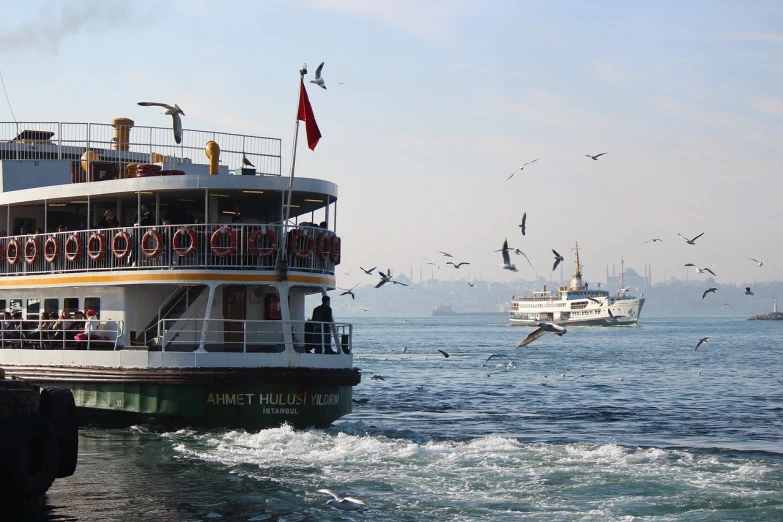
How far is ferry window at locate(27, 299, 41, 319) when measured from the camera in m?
26.0

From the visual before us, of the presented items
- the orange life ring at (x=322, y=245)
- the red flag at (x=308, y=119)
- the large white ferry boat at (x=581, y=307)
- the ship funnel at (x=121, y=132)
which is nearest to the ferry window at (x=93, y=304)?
the orange life ring at (x=322, y=245)

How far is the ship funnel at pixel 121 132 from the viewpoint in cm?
3138

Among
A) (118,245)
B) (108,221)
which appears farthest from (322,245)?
(108,221)

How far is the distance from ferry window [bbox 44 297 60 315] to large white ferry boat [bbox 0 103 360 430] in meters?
0.05

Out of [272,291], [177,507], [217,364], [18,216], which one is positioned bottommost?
[177,507]

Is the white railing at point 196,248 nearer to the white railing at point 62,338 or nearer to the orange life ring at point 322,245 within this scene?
the orange life ring at point 322,245

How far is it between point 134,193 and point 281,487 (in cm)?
884

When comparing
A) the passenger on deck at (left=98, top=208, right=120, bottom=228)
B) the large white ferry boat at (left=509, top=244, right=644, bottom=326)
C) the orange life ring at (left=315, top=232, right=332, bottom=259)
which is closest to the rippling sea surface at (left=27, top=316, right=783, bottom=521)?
the orange life ring at (left=315, top=232, right=332, bottom=259)

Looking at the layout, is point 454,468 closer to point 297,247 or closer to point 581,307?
point 297,247

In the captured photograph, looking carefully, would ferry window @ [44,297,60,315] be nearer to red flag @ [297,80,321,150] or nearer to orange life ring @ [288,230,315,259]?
orange life ring @ [288,230,315,259]

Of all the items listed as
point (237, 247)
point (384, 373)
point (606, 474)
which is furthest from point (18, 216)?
point (384, 373)

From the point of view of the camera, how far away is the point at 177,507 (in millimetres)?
16062

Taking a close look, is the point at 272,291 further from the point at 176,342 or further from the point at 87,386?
the point at 87,386

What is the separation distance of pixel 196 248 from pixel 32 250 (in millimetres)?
5101
